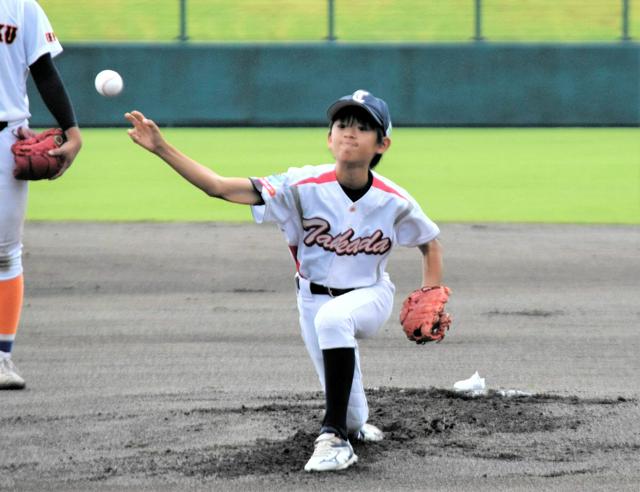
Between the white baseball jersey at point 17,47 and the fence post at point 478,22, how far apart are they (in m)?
17.1

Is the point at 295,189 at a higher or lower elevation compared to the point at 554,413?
higher

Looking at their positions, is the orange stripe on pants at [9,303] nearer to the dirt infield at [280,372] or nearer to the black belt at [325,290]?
the dirt infield at [280,372]

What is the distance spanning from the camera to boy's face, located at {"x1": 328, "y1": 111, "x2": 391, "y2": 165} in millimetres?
4945

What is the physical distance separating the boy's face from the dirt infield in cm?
110

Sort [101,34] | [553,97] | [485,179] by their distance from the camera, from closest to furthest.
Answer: [485,179] → [553,97] → [101,34]

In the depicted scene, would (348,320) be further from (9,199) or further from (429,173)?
(429,173)

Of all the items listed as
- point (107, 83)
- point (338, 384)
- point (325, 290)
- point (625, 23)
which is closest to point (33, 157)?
point (107, 83)

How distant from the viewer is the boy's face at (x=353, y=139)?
495 cm

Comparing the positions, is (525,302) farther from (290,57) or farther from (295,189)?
(290,57)

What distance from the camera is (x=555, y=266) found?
9969 millimetres

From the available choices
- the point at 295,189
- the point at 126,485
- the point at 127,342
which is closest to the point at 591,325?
the point at 127,342

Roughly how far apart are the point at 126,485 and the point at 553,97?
18014mm

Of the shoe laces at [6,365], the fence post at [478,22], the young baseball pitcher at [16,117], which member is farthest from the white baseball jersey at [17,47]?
the fence post at [478,22]

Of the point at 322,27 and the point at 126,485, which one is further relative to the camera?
the point at 322,27
